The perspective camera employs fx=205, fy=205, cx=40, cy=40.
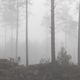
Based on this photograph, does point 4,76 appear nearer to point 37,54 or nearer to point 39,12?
point 37,54

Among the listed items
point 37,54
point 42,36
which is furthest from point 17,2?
point 42,36

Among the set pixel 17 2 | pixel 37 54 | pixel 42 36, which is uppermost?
pixel 17 2

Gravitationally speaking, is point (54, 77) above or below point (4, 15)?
below

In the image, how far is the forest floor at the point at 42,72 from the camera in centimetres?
1555

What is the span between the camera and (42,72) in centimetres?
1628

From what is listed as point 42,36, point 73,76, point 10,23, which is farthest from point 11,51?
point 73,76

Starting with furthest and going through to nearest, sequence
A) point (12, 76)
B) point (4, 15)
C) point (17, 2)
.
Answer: point (4, 15) → point (17, 2) → point (12, 76)

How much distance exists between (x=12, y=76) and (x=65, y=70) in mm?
4230

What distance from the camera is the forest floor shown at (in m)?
15.6

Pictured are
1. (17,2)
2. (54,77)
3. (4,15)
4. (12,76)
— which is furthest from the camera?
(4,15)

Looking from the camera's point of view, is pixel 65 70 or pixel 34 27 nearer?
pixel 65 70

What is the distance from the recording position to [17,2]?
38938mm

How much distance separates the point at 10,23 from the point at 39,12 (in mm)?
33084

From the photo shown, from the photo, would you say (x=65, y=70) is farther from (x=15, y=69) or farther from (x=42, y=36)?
(x=42, y=36)
